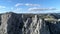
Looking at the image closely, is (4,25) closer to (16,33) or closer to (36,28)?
(16,33)

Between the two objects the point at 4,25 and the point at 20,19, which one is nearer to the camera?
the point at 4,25

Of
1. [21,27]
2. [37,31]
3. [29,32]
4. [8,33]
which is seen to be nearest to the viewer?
[37,31]

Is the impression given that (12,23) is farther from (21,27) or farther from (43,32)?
(43,32)

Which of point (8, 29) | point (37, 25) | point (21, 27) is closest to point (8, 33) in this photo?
point (8, 29)

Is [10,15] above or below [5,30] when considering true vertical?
above

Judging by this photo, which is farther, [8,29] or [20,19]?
[20,19]

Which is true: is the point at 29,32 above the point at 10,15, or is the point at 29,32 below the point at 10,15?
below

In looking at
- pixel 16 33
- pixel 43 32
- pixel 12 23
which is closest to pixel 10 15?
pixel 12 23

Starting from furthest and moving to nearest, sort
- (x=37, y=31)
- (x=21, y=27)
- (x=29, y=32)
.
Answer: (x=21, y=27) < (x=29, y=32) < (x=37, y=31)

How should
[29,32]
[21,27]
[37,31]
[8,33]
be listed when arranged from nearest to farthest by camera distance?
[37,31] → [29,32] → [8,33] → [21,27]
